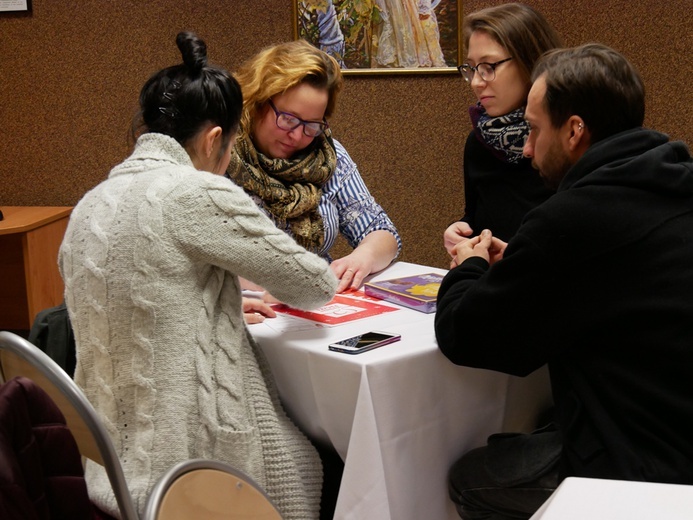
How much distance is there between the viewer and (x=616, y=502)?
1073mm

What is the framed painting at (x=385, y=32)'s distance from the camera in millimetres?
3678

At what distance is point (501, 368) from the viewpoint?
62.7 inches

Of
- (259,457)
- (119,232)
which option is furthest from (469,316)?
(119,232)

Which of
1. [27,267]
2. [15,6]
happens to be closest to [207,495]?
[27,267]

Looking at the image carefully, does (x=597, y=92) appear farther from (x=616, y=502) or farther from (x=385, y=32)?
(x=385, y=32)

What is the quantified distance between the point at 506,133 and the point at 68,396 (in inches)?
65.2

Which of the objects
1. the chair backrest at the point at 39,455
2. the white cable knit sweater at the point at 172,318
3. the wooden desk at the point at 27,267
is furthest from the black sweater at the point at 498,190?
the wooden desk at the point at 27,267

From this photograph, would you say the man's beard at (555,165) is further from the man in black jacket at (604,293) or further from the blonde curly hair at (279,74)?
the blonde curly hair at (279,74)

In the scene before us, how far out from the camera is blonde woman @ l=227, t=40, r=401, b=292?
7.82ft

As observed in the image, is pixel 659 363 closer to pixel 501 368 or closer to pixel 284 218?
pixel 501 368

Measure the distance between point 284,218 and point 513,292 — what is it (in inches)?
42.7

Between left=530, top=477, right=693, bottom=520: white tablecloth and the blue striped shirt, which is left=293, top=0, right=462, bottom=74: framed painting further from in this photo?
left=530, top=477, right=693, bottom=520: white tablecloth

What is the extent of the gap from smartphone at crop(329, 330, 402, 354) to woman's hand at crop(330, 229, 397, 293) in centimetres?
40

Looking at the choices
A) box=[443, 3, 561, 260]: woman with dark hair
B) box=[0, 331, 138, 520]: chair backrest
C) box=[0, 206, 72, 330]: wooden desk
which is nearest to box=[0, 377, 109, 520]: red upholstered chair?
box=[0, 331, 138, 520]: chair backrest
